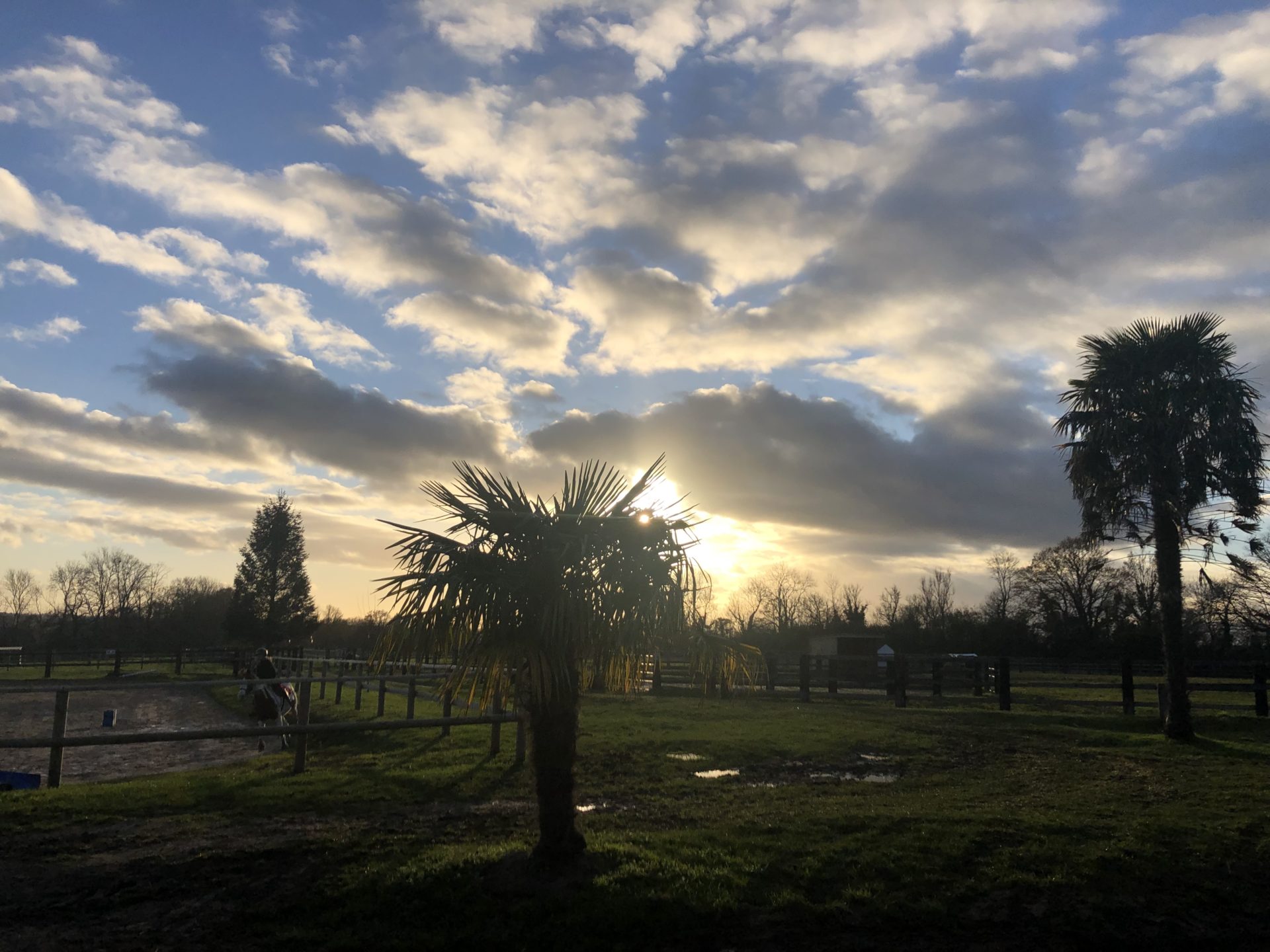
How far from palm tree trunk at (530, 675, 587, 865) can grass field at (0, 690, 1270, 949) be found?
0.21 metres

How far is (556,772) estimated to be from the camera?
21.1 feet

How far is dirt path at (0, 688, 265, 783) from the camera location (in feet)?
41.9

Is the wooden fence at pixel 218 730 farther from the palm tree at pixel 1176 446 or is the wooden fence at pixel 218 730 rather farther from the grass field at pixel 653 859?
the palm tree at pixel 1176 446

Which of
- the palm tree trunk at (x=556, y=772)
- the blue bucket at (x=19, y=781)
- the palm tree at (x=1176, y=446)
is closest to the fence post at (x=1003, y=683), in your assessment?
the palm tree at (x=1176, y=446)

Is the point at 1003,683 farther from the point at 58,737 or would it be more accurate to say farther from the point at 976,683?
the point at 58,737

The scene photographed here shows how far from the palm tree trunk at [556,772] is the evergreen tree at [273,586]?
61535 mm

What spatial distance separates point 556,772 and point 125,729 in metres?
16.0

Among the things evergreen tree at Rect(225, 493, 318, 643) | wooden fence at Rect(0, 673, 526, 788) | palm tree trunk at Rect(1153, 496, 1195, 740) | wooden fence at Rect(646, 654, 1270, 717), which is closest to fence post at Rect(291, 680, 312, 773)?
wooden fence at Rect(0, 673, 526, 788)

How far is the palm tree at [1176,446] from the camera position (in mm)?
16141

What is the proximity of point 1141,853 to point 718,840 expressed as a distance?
3.49 metres

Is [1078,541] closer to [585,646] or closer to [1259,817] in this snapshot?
[1259,817]

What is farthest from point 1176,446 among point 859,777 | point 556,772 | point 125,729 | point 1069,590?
point 1069,590

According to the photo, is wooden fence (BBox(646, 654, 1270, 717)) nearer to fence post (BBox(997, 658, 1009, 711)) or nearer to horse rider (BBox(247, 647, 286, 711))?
fence post (BBox(997, 658, 1009, 711))

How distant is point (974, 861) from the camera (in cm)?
666
